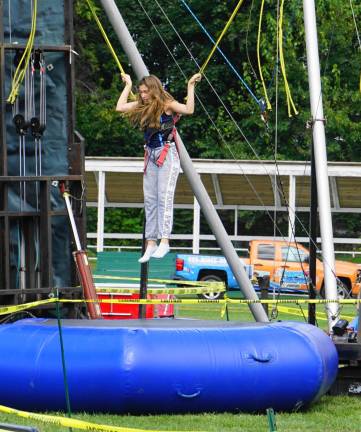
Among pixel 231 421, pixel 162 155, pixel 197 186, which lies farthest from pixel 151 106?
pixel 231 421

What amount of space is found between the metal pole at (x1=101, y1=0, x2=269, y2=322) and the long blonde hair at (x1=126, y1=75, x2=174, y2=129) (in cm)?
71

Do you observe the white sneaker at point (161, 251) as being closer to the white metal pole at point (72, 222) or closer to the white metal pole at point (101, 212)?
the white metal pole at point (72, 222)

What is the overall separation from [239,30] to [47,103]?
2505cm

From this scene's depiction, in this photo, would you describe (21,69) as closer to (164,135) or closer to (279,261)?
(164,135)

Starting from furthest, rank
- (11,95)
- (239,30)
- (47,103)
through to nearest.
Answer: (239,30) < (47,103) < (11,95)

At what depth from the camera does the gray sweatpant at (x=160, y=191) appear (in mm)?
9836

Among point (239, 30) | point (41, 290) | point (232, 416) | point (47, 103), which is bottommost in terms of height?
point (232, 416)

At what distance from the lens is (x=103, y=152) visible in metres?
38.2

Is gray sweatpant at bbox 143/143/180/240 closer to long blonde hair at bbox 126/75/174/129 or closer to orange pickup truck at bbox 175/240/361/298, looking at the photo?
long blonde hair at bbox 126/75/174/129

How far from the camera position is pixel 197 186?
10852 millimetres

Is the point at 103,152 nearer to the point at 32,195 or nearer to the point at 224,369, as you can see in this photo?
the point at 32,195

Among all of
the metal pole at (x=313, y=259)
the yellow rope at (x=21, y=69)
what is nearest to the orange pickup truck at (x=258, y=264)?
the metal pole at (x=313, y=259)

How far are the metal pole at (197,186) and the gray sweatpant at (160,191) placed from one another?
0.56 meters

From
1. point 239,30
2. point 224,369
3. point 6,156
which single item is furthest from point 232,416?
point 239,30
